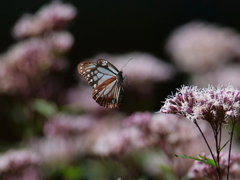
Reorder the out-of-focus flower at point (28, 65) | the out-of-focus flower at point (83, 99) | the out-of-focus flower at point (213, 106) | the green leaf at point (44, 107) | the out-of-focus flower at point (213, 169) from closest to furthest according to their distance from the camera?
the out-of-focus flower at point (213, 106), the out-of-focus flower at point (213, 169), the green leaf at point (44, 107), the out-of-focus flower at point (28, 65), the out-of-focus flower at point (83, 99)

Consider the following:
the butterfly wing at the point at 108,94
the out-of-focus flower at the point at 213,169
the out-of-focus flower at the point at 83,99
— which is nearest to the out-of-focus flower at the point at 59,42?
the out-of-focus flower at the point at 83,99

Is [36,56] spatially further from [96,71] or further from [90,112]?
[96,71]

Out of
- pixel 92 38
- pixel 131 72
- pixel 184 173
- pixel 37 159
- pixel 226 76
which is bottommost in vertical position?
pixel 37 159

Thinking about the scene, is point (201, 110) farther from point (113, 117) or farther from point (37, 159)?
point (113, 117)

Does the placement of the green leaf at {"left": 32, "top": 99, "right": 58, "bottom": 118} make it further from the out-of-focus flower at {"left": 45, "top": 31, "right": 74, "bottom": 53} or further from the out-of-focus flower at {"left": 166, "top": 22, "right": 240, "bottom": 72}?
the out-of-focus flower at {"left": 166, "top": 22, "right": 240, "bottom": 72}

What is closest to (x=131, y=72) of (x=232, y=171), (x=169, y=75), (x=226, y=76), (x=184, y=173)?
(x=169, y=75)

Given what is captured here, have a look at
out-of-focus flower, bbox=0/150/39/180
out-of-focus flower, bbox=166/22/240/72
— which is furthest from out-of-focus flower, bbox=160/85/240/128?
out-of-focus flower, bbox=166/22/240/72

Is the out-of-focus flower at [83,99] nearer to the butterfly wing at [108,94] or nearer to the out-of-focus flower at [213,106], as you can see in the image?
the butterfly wing at [108,94]

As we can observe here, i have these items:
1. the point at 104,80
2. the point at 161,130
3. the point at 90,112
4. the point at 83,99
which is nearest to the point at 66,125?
the point at 90,112
